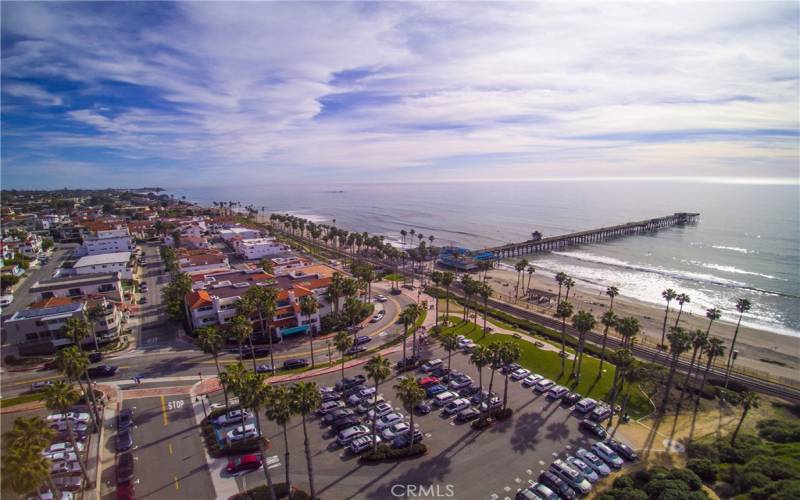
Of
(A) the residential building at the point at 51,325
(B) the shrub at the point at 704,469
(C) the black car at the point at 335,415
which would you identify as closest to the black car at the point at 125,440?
(C) the black car at the point at 335,415

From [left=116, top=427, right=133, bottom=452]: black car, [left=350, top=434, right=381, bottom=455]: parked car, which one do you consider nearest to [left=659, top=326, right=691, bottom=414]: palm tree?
[left=350, top=434, right=381, bottom=455]: parked car

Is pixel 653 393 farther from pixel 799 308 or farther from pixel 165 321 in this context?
pixel 165 321

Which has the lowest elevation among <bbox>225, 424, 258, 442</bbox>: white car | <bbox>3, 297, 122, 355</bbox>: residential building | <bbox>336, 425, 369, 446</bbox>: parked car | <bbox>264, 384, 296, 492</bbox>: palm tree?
<bbox>336, 425, 369, 446</bbox>: parked car

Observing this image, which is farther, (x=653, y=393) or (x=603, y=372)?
(x=603, y=372)

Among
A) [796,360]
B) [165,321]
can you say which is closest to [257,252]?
[165,321]

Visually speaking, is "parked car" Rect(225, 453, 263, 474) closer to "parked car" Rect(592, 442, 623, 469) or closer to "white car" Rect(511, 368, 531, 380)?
"parked car" Rect(592, 442, 623, 469)

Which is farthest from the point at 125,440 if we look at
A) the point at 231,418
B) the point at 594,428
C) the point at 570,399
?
the point at 570,399
